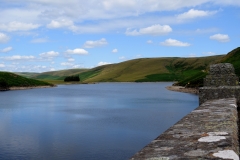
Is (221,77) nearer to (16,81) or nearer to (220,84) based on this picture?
(220,84)

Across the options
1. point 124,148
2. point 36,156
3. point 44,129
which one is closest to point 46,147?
point 36,156

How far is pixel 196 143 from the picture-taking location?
6.19m

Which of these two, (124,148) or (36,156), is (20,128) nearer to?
(36,156)

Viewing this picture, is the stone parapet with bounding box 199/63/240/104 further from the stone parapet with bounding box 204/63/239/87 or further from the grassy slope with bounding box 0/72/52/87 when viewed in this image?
→ the grassy slope with bounding box 0/72/52/87

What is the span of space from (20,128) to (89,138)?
10.3 m

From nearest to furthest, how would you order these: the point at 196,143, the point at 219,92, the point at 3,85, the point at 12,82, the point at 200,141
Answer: the point at 196,143 < the point at 200,141 < the point at 219,92 < the point at 3,85 < the point at 12,82

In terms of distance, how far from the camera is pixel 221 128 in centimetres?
744

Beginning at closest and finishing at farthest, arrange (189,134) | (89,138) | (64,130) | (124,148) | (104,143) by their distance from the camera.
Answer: (189,134) < (124,148) < (104,143) < (89,138) < (64,130)

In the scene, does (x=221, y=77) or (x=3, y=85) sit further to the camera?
(x=3, y=85)

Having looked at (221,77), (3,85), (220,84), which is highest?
(3,85)

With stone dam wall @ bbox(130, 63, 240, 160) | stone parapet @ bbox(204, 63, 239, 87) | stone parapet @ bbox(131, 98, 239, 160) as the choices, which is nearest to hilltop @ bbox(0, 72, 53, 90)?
stone parapet @ bbox(204, 63, 239, 87)

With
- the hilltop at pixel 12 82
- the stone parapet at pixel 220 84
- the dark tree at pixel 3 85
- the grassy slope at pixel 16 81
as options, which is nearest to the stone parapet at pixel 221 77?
the stone parapet at pixel 220 84

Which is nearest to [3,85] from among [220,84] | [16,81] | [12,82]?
[12,82]

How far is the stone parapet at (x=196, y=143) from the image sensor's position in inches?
210
